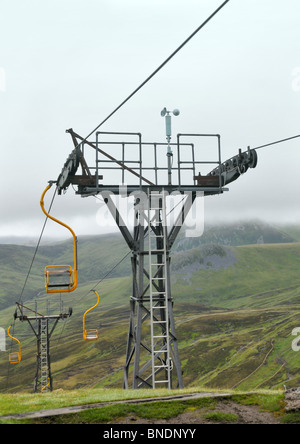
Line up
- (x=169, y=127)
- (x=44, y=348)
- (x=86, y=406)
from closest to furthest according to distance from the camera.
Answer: (x=86, y=406) < (x=169, y=127) < (x=44, y=348)

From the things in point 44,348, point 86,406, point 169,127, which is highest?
point 169,127

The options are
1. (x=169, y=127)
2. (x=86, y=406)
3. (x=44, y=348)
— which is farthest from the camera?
(x=44, y=348)

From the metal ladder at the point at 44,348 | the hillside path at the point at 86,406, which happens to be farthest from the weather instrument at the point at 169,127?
the metal ladder at the point at 44,348

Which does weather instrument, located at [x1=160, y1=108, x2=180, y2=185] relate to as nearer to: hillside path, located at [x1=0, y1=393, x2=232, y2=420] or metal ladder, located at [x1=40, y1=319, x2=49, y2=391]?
hillside path, located at [x1=0, y1=393, x2=232, y2=420]

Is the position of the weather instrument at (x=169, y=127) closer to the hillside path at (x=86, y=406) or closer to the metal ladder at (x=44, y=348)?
the hillside path at (x=86, y=406)

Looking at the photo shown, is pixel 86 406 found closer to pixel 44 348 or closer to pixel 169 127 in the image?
pixel 169 127

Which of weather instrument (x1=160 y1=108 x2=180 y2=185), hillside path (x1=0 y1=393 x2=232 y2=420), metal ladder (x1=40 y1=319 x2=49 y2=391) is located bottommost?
metal ladder (x1=40 y1=319 x2=49 y2=391)

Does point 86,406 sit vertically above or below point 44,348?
above

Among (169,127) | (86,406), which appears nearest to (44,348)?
(169,127)

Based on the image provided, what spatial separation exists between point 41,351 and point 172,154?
35.3 m

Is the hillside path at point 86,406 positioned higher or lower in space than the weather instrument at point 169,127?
lower

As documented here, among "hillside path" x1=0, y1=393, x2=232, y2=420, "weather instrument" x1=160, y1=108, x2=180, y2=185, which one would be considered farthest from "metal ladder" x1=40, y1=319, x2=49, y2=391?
"hillside path" x1=0, y1=393, x2=232, y2=420

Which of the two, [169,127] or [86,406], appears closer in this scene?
[86,406]
